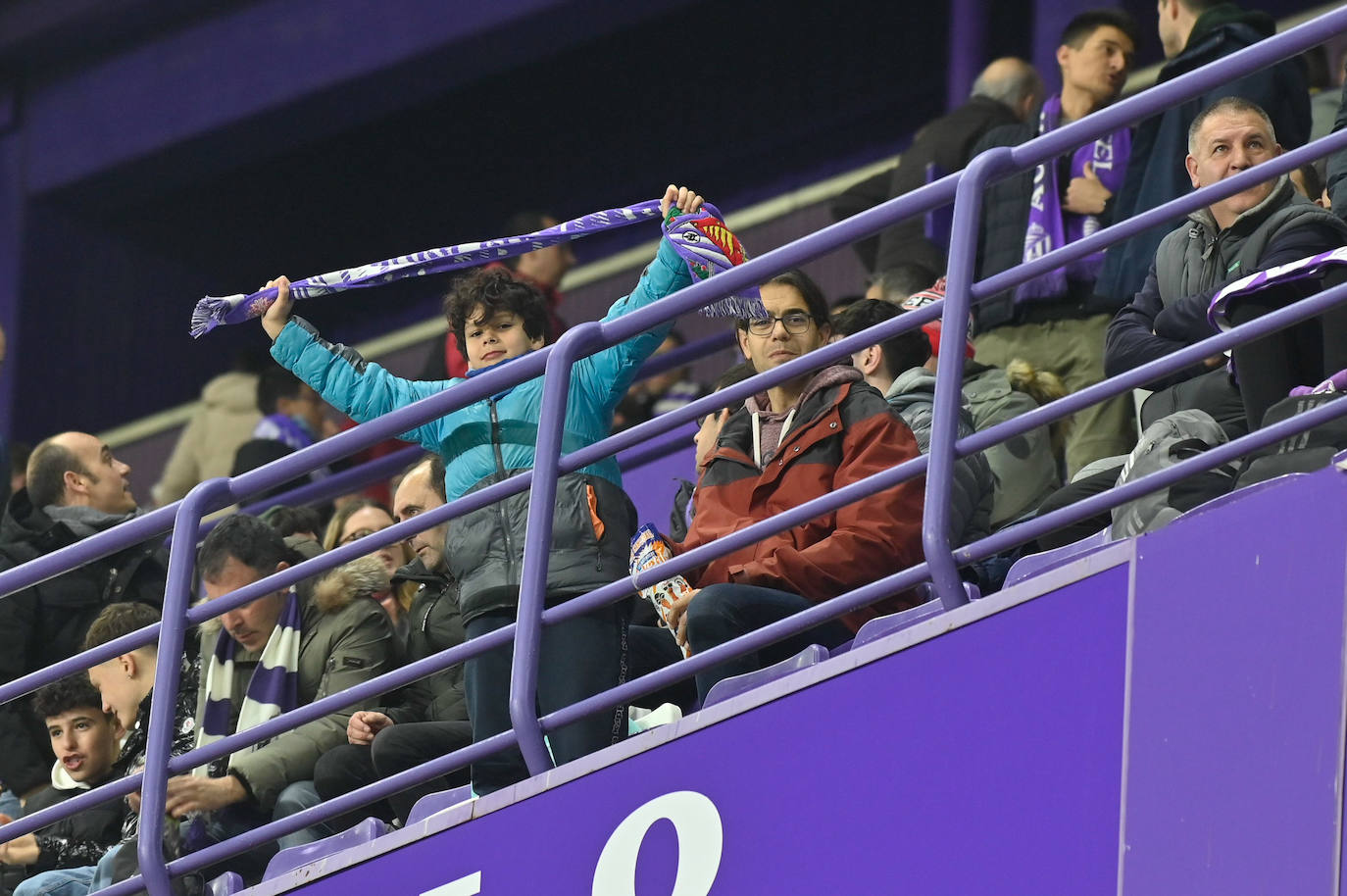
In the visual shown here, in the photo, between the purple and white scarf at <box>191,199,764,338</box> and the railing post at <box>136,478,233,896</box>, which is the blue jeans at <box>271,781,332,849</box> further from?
the purple and white scarf at <box>191,199,764,338</box>

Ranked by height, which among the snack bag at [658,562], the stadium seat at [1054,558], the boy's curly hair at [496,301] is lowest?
the stadium seat at [1054,558]

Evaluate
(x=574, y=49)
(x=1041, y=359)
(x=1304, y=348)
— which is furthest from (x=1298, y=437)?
(x=574, y=49)

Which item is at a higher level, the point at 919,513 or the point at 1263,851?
the point at 919,513

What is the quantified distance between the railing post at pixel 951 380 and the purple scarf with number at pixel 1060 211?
133 inches

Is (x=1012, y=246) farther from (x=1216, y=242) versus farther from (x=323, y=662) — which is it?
(x=323, y=662)

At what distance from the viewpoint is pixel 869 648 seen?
5191 mm

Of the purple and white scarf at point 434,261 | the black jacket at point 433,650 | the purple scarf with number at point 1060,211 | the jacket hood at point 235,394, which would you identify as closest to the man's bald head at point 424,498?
the black jacket at point 433,650

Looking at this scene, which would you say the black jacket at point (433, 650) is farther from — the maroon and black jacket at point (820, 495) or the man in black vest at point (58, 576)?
the man in black vest at point (58, 576)

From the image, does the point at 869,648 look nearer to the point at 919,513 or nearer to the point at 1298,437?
the point at 919,513

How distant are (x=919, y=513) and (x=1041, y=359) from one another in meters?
2.97

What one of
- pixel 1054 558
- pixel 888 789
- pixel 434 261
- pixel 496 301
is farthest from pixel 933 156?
pixel 888 789

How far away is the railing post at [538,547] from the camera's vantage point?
5500 mm

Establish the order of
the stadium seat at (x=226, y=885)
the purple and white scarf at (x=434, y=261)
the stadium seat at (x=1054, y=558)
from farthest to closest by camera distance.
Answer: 1. the purple and white scarf at (x=434, y=261)
2. the stadium seat at (x=226, y=885)
3. the stadium seat at (x=1054, y=558)

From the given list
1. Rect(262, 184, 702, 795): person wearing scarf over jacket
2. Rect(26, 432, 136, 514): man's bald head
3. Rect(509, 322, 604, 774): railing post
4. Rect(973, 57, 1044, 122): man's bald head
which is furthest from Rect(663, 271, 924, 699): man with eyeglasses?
Rect(973, 57, 1044, 122): man's bald head
